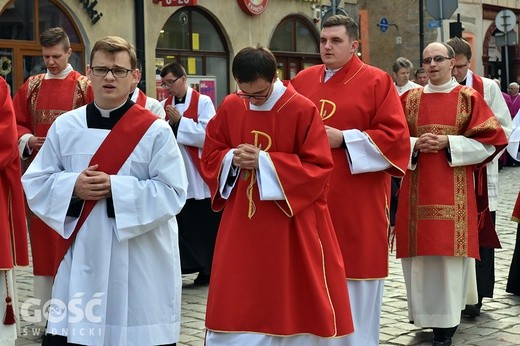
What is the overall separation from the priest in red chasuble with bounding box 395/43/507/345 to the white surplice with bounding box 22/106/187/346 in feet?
8.23

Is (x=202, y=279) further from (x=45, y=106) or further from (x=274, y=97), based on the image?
(x=274, y=97)

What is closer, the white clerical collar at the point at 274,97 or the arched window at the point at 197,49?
the white clerical collar at the point at 274,97

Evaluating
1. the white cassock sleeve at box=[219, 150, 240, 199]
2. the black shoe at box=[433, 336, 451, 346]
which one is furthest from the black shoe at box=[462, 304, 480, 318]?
the white cassock sleeve at box=[219, 150, 240, 199]

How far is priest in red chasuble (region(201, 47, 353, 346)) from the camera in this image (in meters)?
5.26

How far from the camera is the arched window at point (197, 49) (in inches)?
715

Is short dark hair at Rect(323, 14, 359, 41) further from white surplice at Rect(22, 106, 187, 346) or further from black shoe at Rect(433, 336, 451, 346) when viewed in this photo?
black shoe at Rect(433, 336, 451, 346)

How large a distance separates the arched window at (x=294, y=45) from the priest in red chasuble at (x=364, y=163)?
48.1 ft

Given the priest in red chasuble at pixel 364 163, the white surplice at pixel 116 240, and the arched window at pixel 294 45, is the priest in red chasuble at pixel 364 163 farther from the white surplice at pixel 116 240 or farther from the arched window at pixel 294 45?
the arched window at pixel 294 45

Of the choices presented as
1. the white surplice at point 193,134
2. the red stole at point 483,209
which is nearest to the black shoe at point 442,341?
the red stole at point 483,209

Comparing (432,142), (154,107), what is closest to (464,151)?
(432,142)

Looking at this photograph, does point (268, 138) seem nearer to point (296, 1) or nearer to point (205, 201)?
point (205, 201)

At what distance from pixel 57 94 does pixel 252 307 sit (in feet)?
9.75

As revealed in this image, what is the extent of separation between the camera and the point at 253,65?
16.9 feet

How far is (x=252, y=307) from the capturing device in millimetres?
5309
